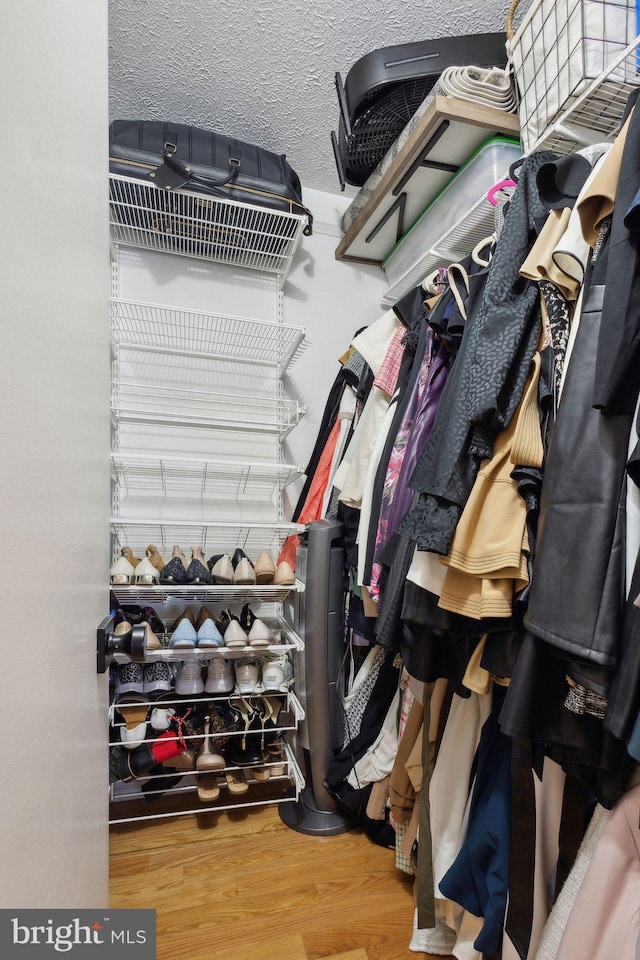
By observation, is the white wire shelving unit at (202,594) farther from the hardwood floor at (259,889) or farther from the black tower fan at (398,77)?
the black tower fan at (398,77)

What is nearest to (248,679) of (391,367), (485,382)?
(391,367)

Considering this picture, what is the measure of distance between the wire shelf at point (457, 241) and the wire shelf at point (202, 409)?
60 cm

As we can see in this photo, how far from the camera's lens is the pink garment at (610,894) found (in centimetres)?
58

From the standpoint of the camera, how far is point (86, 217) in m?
0.58

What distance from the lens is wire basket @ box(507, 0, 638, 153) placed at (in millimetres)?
920

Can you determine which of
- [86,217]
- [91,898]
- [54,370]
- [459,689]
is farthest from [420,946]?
[86,217]

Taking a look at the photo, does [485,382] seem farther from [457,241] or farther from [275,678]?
[275,678]

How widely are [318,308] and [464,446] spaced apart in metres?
1.38

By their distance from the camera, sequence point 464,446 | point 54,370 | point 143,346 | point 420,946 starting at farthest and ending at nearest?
point 143,346
point 420,946
point 464,446
point 54,370

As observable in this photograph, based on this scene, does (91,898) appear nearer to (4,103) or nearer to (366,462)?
(4,103)

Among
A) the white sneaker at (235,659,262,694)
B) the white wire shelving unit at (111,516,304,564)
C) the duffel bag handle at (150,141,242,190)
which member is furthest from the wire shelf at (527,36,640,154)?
the white sneaker at (235,659,262,694)

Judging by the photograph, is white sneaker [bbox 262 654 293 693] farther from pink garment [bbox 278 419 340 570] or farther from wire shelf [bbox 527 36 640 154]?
wire shelf [bbox 527 36 640 154]

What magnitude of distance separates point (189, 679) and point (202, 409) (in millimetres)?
920

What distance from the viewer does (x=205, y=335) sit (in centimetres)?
182
